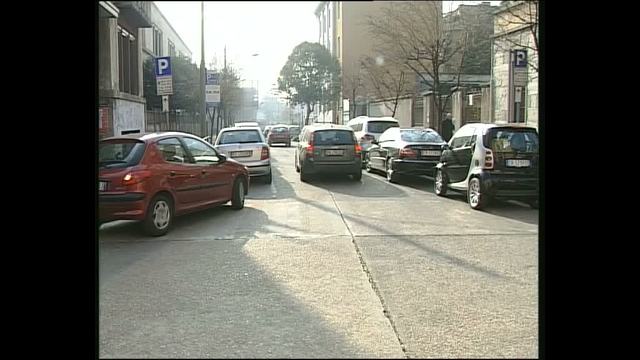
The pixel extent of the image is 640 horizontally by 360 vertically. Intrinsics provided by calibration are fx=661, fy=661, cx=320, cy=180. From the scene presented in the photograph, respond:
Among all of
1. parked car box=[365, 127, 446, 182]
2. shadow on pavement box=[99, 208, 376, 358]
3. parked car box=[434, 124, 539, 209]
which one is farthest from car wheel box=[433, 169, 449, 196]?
shadow on pavement box=[99, 208, 376, 358]

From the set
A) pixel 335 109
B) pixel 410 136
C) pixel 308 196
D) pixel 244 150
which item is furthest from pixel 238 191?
pixel 335 109

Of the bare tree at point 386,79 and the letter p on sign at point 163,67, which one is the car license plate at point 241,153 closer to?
the letter p on sign at point 163,67

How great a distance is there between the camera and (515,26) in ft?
50.4

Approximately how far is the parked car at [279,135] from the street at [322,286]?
24556 millimetres

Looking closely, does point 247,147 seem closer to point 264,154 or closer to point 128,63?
point 264,154

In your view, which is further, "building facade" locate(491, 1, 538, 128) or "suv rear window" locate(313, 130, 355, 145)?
"suv rear window" locate(313, 130, 355, 145)

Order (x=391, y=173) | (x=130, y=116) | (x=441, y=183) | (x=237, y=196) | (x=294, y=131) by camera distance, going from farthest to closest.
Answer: (x=294, y=131) < (x=391, y=173) < (x=441, y=183) < (x=237, y=196) < (x=130, y=116)

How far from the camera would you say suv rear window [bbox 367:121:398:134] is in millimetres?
18688

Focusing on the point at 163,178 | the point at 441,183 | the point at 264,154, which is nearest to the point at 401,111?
the point at 264,154

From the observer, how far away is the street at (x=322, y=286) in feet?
12.1

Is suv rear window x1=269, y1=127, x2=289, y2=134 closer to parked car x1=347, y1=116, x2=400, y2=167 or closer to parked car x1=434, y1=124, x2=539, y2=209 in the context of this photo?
parked car x1=347, y1=116, x2=400, y2=167

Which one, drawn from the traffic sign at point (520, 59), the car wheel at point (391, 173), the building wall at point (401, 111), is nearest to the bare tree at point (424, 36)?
the building wall at point (401, 111)

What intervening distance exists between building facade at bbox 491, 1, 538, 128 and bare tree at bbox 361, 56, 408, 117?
868 cm

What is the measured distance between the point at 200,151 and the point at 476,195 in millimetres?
4116
